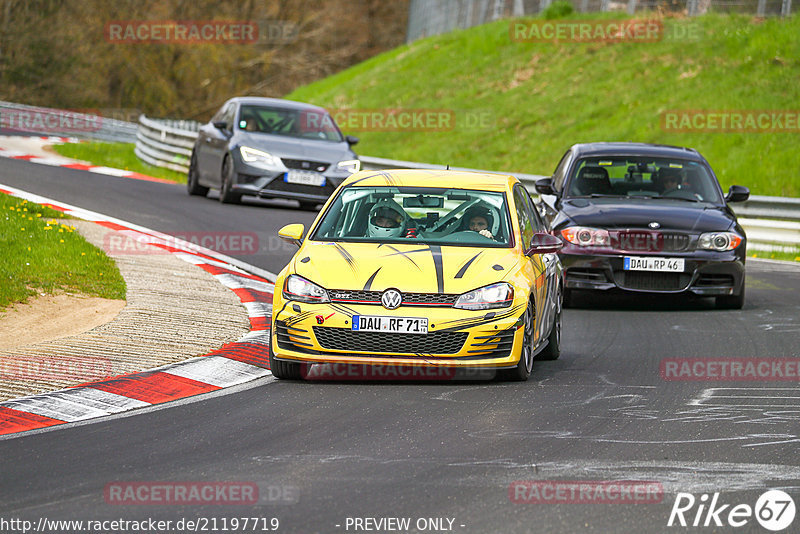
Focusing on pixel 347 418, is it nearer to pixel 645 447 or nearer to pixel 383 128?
pixel 645 447

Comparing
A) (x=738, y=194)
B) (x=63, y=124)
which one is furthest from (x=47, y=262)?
(x=63, y=124)

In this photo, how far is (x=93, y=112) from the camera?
174 feet

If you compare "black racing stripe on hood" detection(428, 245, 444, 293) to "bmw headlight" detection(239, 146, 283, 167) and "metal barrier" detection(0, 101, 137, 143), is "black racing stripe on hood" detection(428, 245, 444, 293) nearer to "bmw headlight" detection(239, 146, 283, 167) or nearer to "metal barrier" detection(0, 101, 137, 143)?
"bmw headlight" detection(239, 146, 283, 167)

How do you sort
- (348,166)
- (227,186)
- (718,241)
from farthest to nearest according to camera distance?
(227,186)
(348,166)
(718,241)

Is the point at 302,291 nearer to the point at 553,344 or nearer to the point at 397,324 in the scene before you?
the point at 397,324

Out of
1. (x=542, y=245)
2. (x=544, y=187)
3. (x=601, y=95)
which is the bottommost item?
(x=542, y=245)

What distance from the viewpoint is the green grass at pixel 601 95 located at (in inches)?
1127

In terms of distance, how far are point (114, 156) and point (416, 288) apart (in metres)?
24.6

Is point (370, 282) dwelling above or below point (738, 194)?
below

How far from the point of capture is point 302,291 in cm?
888

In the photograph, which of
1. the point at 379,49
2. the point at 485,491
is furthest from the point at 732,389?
the point at 379,49

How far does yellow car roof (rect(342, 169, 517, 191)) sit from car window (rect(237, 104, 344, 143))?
1141 centimetres

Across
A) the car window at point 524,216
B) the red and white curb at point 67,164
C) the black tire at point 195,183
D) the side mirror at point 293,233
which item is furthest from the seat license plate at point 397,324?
the red and white curb at point 67,164

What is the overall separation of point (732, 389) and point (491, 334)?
5.75 feet
